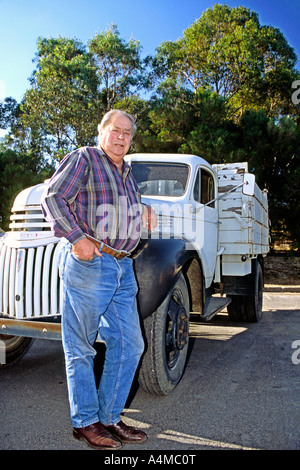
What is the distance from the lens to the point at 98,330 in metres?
2.54

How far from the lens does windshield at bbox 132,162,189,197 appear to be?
456 cm

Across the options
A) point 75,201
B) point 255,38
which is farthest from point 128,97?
point 75,201

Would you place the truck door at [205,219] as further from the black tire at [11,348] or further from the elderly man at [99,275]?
the black tire at [11,348]

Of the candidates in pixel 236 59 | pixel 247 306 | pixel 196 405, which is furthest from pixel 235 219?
pixel 236 59

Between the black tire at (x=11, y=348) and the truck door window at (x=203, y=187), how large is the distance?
2.36 meters

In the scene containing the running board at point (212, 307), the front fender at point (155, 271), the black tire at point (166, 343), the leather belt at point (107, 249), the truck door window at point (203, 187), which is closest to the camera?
the leather belt at point (107, 249)

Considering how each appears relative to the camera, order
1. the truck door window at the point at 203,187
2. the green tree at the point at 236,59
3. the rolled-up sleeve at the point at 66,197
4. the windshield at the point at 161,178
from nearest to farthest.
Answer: the rolled-up sleeve at the point at 66,197 < the windshield at the point at 161,178 < the truck door window at the point at 203,187 < the green tree at the point at 236,59

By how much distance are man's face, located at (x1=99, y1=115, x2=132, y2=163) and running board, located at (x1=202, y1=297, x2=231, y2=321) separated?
6.81ft

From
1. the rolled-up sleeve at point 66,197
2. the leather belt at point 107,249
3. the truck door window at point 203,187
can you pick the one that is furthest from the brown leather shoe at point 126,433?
the truck door window at point 203,187

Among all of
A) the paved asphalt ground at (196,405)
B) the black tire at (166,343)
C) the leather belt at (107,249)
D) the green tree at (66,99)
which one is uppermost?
the green tree at (66,99)

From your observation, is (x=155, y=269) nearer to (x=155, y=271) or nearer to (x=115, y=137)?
(x=155, y=271)

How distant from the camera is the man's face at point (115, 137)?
2.49 m

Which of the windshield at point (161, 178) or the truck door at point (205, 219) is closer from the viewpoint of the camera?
the truck door at point (205, 219)
